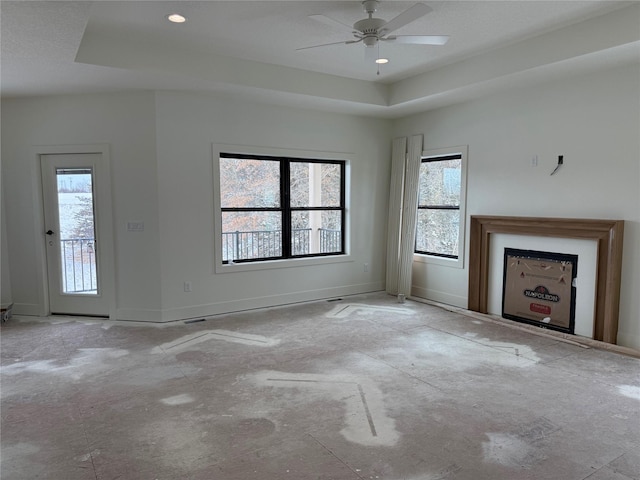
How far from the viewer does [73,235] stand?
527cm

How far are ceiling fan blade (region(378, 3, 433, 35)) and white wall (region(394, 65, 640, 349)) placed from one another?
2428 millimetres

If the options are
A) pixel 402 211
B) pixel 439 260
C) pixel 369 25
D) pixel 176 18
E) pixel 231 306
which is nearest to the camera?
pixel 369 25

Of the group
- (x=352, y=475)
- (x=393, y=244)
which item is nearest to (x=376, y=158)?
(x=393, y=244)

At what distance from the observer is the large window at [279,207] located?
5.59 metres

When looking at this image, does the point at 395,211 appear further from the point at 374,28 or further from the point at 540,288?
the point at 374,28

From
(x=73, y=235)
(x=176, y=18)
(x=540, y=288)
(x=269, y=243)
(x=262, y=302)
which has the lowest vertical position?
(x=262, y=302)

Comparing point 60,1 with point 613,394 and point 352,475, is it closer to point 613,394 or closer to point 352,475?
point 352,475

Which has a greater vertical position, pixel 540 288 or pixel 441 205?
pixel 441 205

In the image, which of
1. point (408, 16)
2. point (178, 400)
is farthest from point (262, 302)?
point (408, 16)

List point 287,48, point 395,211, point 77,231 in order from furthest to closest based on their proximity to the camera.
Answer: point 395,211 → point 77,231 → point 287,48

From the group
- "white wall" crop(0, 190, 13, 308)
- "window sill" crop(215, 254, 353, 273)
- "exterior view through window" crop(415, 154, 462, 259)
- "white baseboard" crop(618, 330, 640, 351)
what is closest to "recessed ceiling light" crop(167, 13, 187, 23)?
"window sill" crop(215, 254, 353, 273)

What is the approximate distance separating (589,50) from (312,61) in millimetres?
2701

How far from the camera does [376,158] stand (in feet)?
21.8

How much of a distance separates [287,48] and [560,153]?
10.3ft
